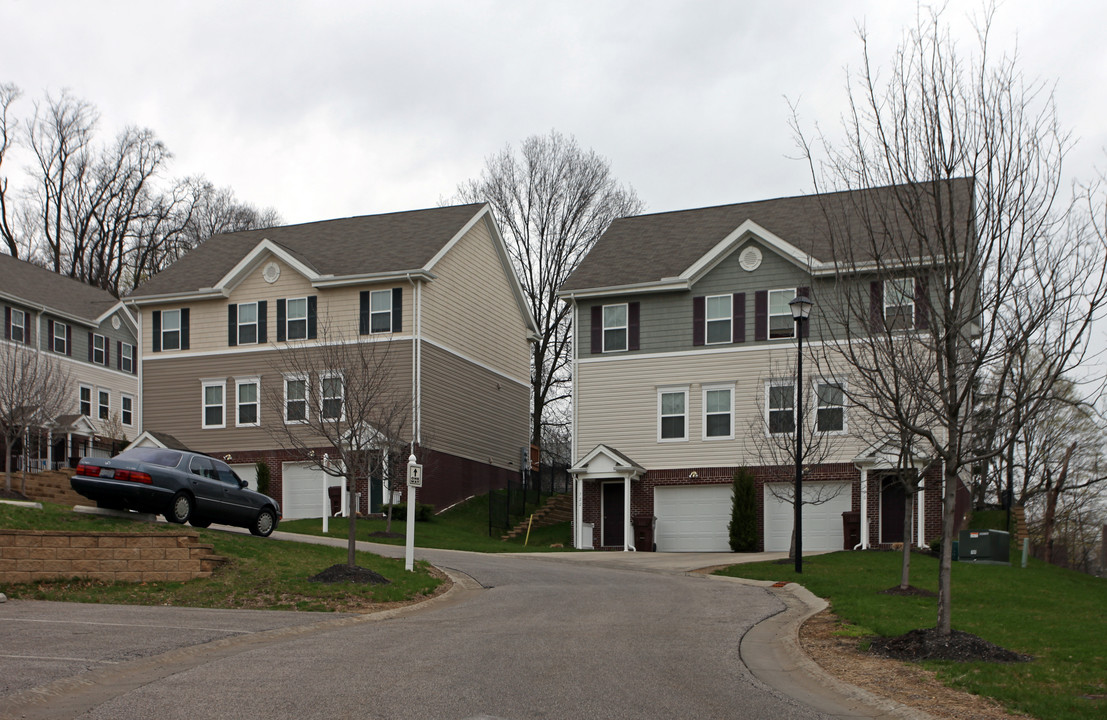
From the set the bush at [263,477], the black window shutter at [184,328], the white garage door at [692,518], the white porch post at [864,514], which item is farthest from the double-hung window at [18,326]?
the white porch post at [864,514]

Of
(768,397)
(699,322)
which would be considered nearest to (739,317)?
(699,322)

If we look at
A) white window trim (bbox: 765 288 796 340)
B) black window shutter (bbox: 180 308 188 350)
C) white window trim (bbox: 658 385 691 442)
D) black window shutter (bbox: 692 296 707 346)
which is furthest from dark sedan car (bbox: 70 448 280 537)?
black window shutter (bbox: 180 308 188 350)

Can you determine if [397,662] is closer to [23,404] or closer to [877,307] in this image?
[877,307]

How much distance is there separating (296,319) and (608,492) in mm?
12051

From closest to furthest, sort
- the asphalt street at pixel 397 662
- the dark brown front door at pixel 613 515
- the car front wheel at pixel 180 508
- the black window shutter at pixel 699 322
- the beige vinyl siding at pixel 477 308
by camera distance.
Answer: the asphalt street at pixel 397 662, the car front wheel at pixel 180 508, the black window shutter at pixel 699 322, the dark brown front door at pixel 613 515, the beige vinyl siding at pixel 477 308

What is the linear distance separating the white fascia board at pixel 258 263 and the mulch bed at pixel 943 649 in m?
29.0

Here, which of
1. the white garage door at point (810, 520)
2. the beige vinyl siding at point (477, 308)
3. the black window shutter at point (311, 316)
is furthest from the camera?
the beige vinyl siding at point (477, 308)

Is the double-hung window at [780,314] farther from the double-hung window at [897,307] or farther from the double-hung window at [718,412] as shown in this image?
the double-hung window at [897,307]

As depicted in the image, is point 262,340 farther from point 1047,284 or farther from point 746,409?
point 1047,284

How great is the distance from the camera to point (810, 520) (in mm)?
34375

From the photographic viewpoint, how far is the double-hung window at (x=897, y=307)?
41.8 feet

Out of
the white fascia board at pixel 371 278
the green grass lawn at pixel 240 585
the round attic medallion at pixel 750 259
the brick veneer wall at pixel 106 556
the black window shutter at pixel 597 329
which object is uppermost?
the round attic medallion at pixel 750 259

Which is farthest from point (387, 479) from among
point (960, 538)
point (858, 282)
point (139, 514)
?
point (858, 282)

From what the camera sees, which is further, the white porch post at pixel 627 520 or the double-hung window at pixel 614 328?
the double-hung window at pixel 614 328
